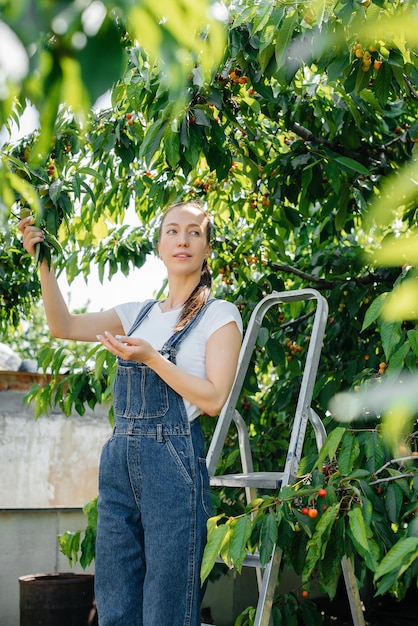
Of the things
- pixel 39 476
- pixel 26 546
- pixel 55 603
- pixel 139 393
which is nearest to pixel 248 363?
pixel 139 393

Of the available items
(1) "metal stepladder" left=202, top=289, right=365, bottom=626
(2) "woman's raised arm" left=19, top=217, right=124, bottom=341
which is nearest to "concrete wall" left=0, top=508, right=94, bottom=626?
(1) "metal stepladder" left=202, top=289, right=365, bottom=626

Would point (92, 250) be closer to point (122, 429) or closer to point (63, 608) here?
point (63, 608)

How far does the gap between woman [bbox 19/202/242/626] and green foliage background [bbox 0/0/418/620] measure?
175 millimetres

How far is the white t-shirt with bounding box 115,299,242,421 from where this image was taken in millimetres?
1616

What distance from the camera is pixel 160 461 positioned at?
1.53 meters

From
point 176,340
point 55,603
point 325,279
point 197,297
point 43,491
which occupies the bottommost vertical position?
point 55,603

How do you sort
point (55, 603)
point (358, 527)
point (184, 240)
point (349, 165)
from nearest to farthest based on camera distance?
1. point (358, 527)
2. point (184, 240)
3. point (349, 165)
4. point (55, 603)

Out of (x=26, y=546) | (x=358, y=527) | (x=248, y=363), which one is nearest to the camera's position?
(x=358, y=527)

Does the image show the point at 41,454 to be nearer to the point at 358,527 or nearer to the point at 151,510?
the point at 151,510

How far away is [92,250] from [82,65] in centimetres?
303

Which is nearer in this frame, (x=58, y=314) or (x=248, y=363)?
(x=58, y=314)

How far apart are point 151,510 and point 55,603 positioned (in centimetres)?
188

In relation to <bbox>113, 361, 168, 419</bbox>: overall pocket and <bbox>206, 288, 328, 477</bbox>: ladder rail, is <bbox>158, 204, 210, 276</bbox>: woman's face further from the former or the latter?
<bbox>206, 288, 328, 477</bbox>: ladder rail

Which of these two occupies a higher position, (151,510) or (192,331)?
(192,331)
